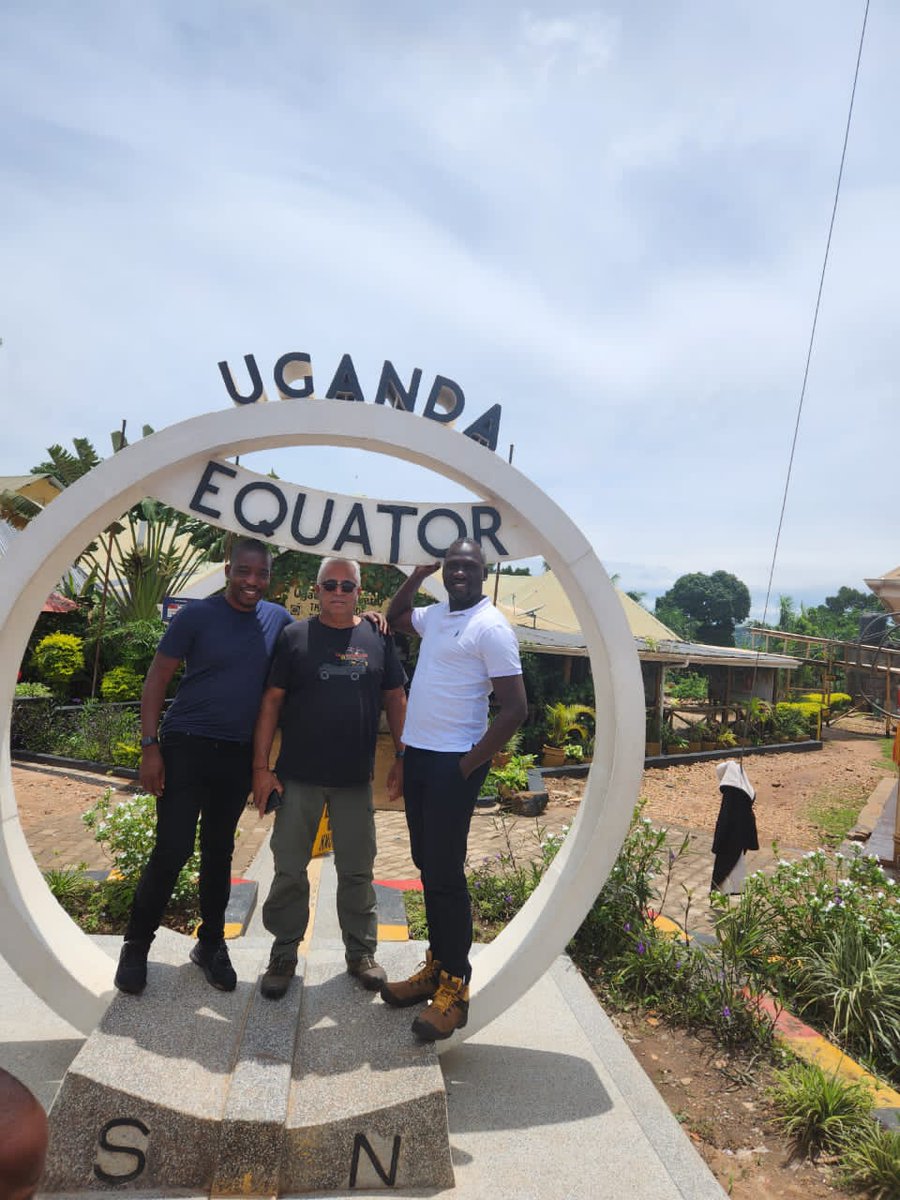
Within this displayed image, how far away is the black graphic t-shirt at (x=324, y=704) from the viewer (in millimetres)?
3648

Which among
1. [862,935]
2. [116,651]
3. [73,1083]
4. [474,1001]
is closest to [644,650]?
[116,651]

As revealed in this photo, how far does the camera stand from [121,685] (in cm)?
1563

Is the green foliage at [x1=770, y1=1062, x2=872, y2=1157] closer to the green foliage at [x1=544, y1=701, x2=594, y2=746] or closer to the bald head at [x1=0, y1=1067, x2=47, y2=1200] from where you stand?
the bald head at [x1=0, y1=1067, x2=47, y2=1200]

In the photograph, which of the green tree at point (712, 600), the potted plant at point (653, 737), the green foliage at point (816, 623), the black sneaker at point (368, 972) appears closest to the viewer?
the black sneaker at point (368, 972)

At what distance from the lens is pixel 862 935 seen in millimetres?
4727

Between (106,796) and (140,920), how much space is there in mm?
2507

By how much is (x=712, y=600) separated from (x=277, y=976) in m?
87.6

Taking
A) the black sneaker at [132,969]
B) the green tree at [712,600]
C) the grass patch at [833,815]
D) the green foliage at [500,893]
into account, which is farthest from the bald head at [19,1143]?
the green tree at [712,600]

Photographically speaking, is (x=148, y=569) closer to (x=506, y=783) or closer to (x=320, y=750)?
(x=506, y=783)

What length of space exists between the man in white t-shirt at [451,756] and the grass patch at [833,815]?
945 cm

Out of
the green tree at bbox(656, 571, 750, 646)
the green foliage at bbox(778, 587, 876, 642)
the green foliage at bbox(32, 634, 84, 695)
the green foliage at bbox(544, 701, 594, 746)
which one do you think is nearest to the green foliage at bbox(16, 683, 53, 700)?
the green foliage at bbox(32, 634, 84, 695)

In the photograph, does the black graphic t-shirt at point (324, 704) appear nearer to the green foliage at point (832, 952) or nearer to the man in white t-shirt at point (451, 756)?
the man in white t-shirt at point (451, 756)

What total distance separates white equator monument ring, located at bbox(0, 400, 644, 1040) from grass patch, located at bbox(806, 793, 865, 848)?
8.86 metres

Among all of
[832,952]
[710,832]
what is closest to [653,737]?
[710,832]
